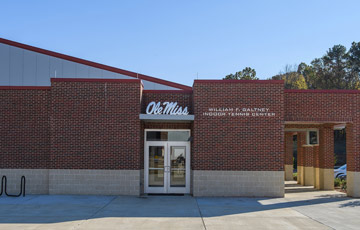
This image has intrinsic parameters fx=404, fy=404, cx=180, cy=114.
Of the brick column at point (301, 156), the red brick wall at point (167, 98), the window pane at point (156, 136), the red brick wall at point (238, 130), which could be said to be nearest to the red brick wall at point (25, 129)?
the red brick wall at point (167, 98)

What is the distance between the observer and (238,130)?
642 inches

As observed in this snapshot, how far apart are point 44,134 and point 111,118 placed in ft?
9.58

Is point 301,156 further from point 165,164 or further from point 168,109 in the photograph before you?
point 168,109

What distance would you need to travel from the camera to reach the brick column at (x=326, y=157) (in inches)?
777

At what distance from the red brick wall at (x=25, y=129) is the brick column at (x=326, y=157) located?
12.9 m

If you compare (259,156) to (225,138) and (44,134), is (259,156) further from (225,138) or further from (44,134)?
(44,134)

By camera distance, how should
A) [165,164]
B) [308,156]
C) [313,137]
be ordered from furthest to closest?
1. [308,156]
2. [313,137]
3. [165,164]

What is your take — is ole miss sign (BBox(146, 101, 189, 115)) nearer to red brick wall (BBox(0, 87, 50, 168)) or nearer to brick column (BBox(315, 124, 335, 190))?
red brick wall (BBox(0, 87, 50, 168))

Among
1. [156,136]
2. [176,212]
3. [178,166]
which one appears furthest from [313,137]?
[176,212]

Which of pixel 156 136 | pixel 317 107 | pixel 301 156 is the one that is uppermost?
pixel 317 107

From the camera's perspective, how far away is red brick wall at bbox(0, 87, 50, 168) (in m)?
16.7

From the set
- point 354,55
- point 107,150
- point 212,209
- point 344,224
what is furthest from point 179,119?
point 354,55

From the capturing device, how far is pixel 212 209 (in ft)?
43.4

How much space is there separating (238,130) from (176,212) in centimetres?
511
